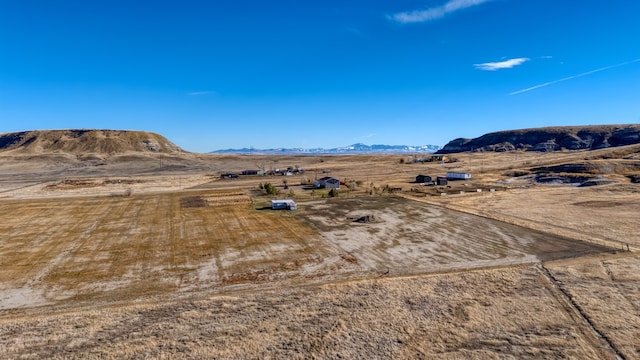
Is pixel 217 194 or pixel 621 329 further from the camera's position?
pixel 217 194

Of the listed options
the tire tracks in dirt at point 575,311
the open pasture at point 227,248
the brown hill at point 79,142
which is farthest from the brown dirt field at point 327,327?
the brown hill at point 79,142

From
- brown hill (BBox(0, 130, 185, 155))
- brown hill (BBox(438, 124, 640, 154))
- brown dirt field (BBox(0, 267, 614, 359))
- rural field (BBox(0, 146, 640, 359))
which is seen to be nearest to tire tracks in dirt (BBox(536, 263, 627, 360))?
rural field (BBox(0, 146, 640, 359))

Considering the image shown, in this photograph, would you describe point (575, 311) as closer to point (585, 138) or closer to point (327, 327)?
point (327, 327)

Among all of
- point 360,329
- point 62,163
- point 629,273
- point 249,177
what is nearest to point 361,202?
point 629,273

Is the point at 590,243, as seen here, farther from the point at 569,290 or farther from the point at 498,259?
the point at 569,290

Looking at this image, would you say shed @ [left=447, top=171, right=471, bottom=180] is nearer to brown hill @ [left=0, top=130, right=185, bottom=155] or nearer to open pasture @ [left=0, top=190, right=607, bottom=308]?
open pasture @ [left=0, top=190, right=607, bottom=308]
